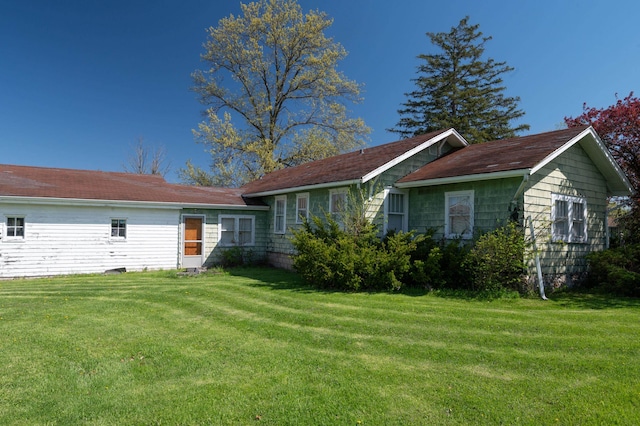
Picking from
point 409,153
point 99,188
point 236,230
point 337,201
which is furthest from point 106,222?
point 409,153

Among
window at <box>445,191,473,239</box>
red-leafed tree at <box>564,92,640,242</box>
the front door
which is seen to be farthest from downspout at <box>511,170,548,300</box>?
the front door

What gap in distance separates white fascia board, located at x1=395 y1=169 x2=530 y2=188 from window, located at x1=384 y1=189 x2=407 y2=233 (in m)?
0.43

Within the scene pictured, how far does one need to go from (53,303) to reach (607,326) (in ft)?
37.5

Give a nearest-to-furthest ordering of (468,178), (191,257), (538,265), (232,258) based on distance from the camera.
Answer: (538,265) → (468,178) → (191,257) → (232,258)

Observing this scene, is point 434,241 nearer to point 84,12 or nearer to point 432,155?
point 432,155

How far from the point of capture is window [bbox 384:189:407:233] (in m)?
13.4

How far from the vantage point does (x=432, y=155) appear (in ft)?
49.2

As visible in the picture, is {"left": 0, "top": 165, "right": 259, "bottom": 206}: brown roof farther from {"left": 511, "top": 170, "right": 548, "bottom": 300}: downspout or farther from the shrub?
{"left": 511, "top": 170, "right": 548, "bottom": 300}: downspout

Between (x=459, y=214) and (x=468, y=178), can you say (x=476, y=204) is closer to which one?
(x=459, y=214)

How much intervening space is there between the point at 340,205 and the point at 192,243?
23.3 feet

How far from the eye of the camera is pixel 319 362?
16.8ft

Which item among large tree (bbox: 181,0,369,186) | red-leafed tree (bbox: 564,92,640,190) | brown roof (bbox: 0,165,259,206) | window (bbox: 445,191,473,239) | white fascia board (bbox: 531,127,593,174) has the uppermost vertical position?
large tree (bbox: 181,0,369,186)

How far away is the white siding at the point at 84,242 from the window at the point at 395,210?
8.84m

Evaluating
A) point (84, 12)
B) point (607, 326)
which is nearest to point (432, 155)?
point (607, 326)
